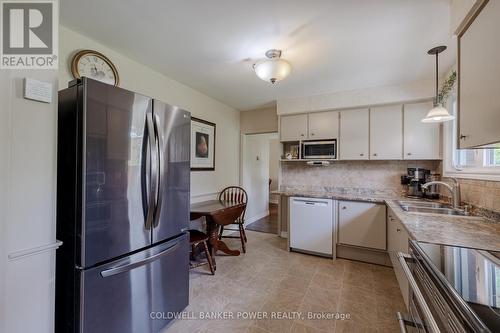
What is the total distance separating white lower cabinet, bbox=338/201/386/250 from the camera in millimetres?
2779

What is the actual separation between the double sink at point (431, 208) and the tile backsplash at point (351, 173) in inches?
30.2

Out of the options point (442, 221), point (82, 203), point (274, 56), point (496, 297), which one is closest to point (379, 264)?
point (442, 221)

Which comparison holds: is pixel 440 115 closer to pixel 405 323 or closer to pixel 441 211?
pixel 441 211

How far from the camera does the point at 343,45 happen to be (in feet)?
6.73

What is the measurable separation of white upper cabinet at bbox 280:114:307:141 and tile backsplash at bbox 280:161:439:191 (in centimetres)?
53

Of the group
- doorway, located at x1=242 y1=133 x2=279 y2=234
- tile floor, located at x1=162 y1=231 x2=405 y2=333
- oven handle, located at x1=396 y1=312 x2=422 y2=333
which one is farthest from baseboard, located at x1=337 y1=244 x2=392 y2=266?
oven handle, located at x1=396 y1=312 x2=422 y2=333

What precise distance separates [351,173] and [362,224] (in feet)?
2.96

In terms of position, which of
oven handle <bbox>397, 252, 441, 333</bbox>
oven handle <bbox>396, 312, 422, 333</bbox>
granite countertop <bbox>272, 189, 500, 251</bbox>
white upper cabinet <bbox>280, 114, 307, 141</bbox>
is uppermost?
white upper cabinet <bbox>280, 114, 307, 141</bbox>

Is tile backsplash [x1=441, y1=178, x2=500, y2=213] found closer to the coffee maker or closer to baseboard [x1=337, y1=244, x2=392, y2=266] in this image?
the coffee maker

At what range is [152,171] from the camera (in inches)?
60.4

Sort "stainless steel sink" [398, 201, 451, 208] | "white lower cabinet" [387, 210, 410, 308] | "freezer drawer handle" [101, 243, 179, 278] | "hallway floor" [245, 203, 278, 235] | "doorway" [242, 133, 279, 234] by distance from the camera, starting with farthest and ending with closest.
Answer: "doorway" [242, 133, 279, 234]
"hallway floor" [245, 203, 278, 235]
"stainless steel sink" [398, 201, 451, 208]
"white lower cabinet" [387, 210, 410, 308]
"freezer drawer handle" [101, 243, 179, 278]

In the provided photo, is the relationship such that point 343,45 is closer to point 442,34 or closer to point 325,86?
point 442,34

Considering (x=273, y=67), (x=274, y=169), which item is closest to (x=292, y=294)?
(x=273, y=67)
